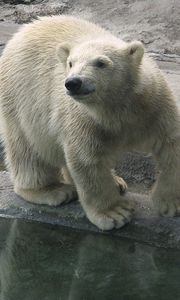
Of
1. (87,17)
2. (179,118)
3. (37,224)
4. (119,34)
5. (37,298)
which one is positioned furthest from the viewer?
(87,17)

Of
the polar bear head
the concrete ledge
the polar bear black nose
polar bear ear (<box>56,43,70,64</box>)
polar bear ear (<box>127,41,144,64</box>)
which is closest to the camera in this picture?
the polar bear black nose

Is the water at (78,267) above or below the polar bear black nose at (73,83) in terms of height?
below

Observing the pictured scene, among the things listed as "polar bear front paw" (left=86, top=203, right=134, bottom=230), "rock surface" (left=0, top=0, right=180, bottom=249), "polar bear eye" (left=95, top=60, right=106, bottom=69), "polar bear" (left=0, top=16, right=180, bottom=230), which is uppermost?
"polar bear eye" (left=95, top=60, right=106, bottom=69)

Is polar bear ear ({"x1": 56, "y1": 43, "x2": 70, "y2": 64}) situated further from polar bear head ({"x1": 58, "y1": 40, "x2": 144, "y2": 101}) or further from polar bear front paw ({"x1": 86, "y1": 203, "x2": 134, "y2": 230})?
polar bear front paw ({"x1": 86, "y1": 203, "x2": 134, "y2": 230})

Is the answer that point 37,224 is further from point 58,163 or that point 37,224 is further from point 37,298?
point 37,298

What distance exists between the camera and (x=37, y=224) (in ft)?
15.5

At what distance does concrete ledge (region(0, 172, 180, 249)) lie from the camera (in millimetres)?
4402

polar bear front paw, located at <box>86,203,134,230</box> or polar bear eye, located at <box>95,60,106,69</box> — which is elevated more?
polar bear eye, located at <box>95,60,106,69</box>

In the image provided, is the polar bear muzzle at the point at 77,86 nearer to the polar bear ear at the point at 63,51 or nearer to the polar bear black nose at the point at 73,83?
the polar bear black nose at the point at 73,83

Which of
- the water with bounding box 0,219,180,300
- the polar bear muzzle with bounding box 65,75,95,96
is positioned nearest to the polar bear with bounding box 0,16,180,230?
the polar bear muzzle with bounding box 65,75,95,96

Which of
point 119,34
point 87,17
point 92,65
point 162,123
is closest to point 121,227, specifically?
point 162,123

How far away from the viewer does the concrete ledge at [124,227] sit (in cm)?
440

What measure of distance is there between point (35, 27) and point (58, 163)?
90 cm

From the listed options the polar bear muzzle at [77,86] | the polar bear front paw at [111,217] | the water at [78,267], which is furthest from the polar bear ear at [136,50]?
the water at [78,267]
